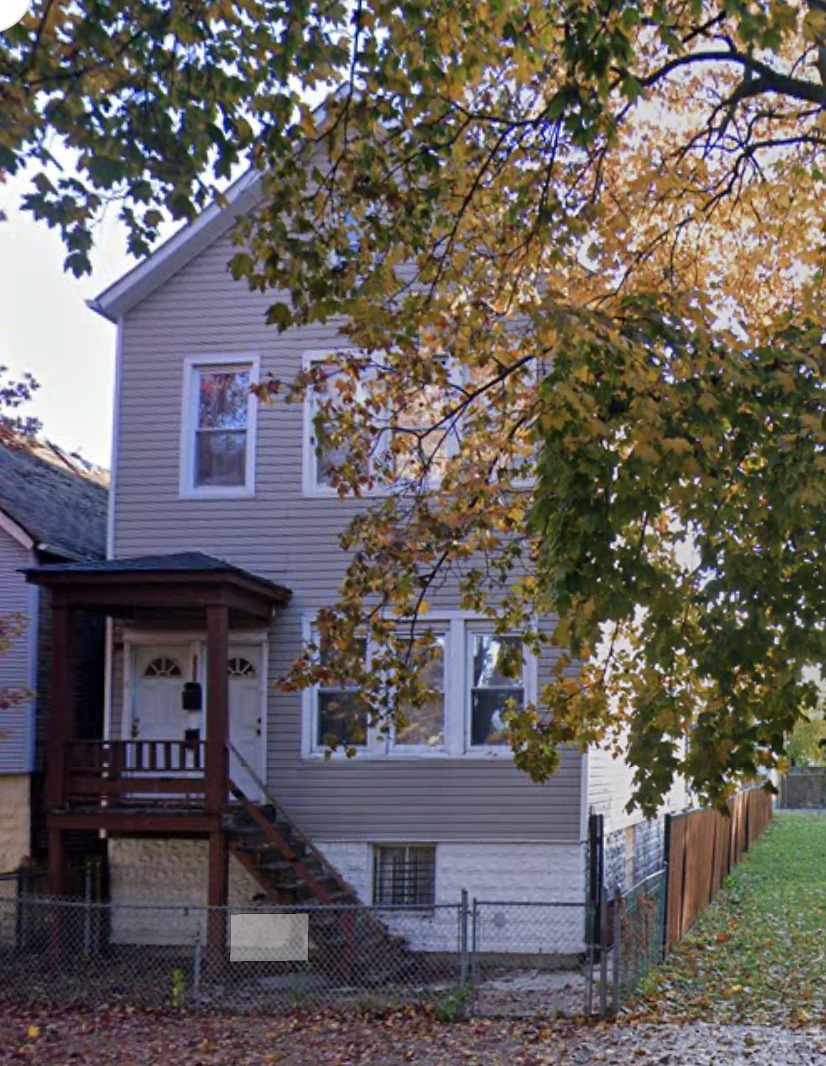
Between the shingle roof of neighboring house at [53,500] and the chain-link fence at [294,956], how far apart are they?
5.05 m

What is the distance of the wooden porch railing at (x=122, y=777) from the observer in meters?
18.1

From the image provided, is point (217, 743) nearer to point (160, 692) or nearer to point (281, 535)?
point (160, 692)

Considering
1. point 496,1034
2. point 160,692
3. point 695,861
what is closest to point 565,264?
point 496,1034

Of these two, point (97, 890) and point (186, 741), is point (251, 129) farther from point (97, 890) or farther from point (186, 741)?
point (97, 890)

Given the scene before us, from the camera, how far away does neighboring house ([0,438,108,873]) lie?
65.1ft

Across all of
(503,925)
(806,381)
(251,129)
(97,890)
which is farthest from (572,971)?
(251,129)

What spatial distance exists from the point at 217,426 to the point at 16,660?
422 cm

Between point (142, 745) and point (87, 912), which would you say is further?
point (142, 745)

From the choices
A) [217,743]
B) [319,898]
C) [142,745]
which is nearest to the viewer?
[319,898]

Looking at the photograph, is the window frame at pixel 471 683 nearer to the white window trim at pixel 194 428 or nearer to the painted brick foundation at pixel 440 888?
the painted brick foundation at pixel 440 888

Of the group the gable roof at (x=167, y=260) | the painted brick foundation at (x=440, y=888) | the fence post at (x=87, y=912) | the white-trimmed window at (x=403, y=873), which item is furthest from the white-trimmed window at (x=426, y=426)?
the fence post at (x=87, y=912)

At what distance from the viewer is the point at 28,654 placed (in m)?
20.3

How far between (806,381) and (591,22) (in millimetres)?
2762

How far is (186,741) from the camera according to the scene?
18.1 meters
